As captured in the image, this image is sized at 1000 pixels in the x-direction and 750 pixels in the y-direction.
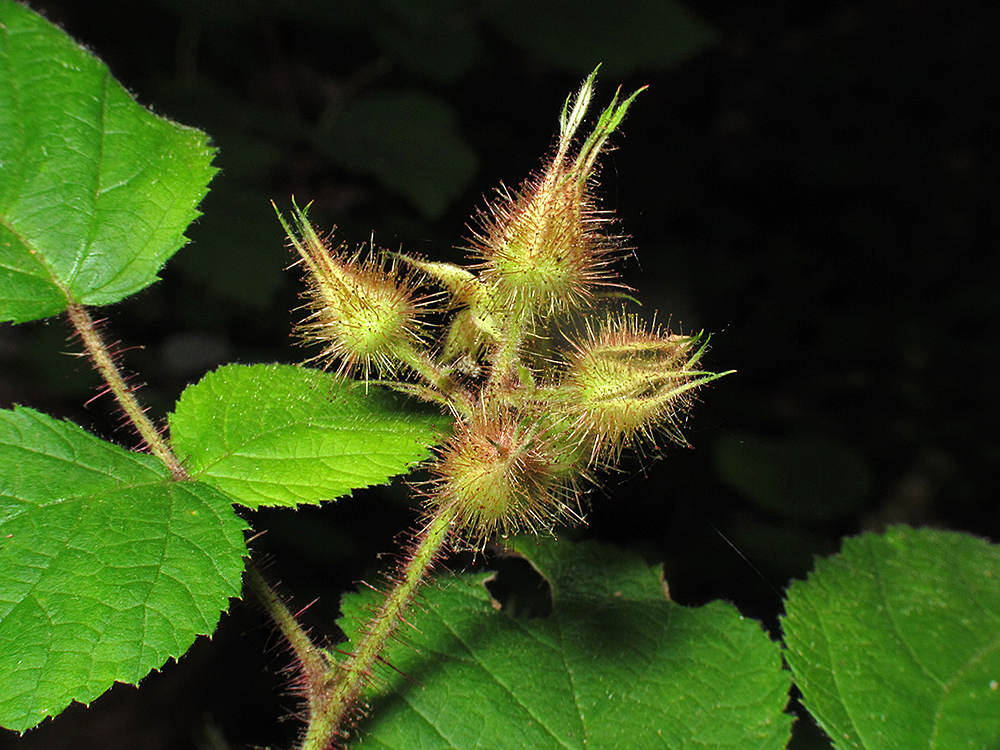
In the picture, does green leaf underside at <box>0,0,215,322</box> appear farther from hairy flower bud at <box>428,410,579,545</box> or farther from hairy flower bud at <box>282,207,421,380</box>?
hairy flower bud at <box>428,410,579,545</box>

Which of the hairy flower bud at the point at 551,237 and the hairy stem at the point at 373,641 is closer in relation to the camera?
the hairy flower bud at the point at 551,237

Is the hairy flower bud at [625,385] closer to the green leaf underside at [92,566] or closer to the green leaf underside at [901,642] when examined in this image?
the green leaf underside at [92,566]

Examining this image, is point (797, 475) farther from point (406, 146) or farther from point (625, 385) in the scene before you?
point (625, 385)

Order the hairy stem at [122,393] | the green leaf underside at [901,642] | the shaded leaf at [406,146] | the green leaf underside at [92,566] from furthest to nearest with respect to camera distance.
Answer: the shaded leaf at [406,146] < the green leaf underside at [901,642] < the hairy stem at [122,393] < the green leaf underside at [92,566]

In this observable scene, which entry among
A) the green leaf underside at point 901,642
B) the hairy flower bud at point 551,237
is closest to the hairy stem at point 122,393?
the hairy flower bud at point 551,237

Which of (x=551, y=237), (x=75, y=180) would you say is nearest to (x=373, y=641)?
(x=551, y=237)

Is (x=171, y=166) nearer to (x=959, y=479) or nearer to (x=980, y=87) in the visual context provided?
(x=959, y=479)
